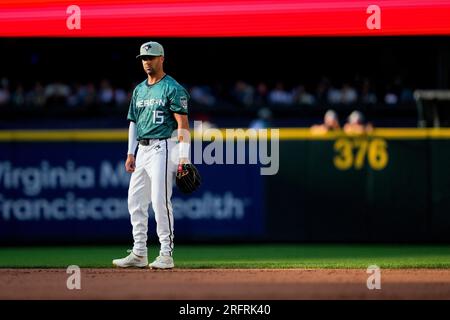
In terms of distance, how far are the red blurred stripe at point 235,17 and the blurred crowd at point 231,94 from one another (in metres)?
5.32

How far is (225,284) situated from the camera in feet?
24.6

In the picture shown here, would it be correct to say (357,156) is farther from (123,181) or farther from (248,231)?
(123,181)

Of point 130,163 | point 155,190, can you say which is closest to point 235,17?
point 130,163

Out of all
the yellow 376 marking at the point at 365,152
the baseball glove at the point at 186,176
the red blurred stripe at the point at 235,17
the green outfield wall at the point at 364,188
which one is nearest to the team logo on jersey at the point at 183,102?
the baseball glove at the point at 186,176

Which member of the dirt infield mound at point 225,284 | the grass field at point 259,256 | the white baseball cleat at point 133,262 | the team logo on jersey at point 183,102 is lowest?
the dirt infield mound at point 225,284

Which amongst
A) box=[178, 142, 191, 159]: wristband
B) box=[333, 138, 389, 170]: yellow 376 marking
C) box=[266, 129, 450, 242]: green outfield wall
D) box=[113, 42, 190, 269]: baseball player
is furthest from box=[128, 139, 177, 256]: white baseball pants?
box=[333, 138, 389, 170]: yellow 376 marking

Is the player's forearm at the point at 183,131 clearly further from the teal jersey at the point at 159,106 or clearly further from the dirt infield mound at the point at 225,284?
the dirt infield mound at the point at 225,284

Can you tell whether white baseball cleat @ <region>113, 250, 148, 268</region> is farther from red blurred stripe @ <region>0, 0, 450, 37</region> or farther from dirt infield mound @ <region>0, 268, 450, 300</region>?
red blurred stripe @ <region>0, 0, 450, 37</region>

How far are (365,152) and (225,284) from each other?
4636mm

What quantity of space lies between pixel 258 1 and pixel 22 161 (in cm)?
387

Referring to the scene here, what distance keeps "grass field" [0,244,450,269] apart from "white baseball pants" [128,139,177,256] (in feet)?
2.79

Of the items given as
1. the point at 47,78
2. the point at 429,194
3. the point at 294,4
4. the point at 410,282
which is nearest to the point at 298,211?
the point at 429,194

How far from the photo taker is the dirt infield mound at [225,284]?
684 cm

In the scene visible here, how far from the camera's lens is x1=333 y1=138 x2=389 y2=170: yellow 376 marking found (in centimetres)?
1169
